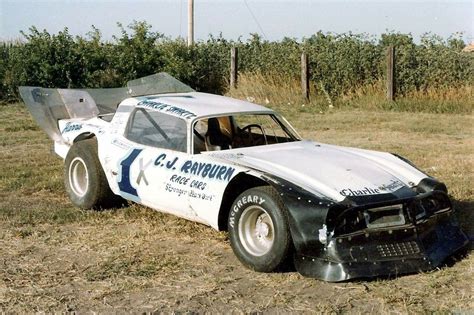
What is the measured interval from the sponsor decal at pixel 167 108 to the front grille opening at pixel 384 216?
206cm

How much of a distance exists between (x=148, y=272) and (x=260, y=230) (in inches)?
35.9

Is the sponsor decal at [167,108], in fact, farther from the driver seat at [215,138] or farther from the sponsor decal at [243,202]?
the sponsor decal at [243,202]

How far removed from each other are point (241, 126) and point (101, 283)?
237 centimetres

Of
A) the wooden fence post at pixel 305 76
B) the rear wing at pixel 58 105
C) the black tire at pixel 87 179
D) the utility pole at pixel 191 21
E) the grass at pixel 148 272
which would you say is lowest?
the grass at pixel 148 272

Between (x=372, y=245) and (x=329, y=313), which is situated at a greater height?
(x=372, y=245)

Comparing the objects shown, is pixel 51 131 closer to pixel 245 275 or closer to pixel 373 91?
pixel 245 275

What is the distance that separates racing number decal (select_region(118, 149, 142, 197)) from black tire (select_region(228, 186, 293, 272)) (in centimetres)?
139

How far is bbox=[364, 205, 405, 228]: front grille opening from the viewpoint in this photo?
17.1ft

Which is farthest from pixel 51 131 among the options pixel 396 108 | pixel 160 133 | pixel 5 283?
pixel 396 108

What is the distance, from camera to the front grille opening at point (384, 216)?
17.1ft

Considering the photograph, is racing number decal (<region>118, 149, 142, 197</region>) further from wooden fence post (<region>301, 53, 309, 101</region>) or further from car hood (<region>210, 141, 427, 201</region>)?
wooden fence post (<region>301, 53, 309, 101</region>)

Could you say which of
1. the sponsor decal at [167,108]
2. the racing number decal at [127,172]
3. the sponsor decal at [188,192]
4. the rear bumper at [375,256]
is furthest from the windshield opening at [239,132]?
the rear bumper at [375,256]

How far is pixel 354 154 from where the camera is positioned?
639 centimetres

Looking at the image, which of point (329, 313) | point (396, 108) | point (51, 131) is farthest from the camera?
point (396, 108)
